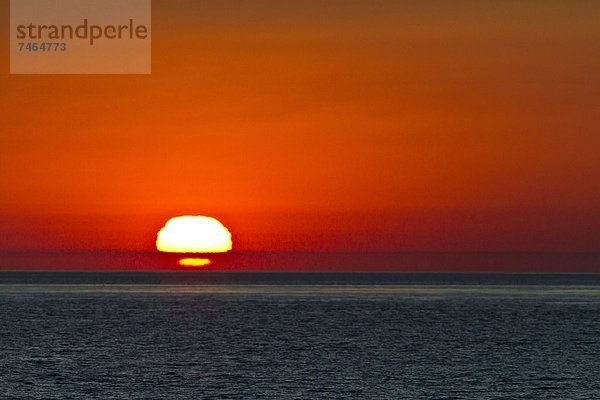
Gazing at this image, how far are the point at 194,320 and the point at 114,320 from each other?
8.35 meters

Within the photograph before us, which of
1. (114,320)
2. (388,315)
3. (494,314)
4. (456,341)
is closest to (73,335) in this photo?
(114,320)

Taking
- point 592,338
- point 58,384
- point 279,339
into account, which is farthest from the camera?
point 592,338

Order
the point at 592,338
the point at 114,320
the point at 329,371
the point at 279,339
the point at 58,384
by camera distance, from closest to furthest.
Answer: the point at 58,384 → the point at 329,371 → the point at 279,339 → the point at 592,338 → the point at 114,320

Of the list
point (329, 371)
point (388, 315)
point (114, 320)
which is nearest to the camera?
point (329, 371)

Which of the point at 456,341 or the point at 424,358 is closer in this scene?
the point at 424,358

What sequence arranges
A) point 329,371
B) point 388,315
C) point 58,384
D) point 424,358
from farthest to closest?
point 388,315 → point 424,358 → point 329,371 → point 58,384

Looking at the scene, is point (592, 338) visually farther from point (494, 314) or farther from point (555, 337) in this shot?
point (494, 314)

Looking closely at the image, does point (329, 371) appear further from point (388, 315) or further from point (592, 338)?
point (388, 315)

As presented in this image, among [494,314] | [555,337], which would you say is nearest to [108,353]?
[555,337]

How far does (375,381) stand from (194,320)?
5967 centimetres

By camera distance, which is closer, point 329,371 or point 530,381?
point 530,381

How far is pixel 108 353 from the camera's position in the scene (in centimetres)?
6519

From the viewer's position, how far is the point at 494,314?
12788 centimetres

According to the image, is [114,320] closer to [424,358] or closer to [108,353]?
[108,353]
